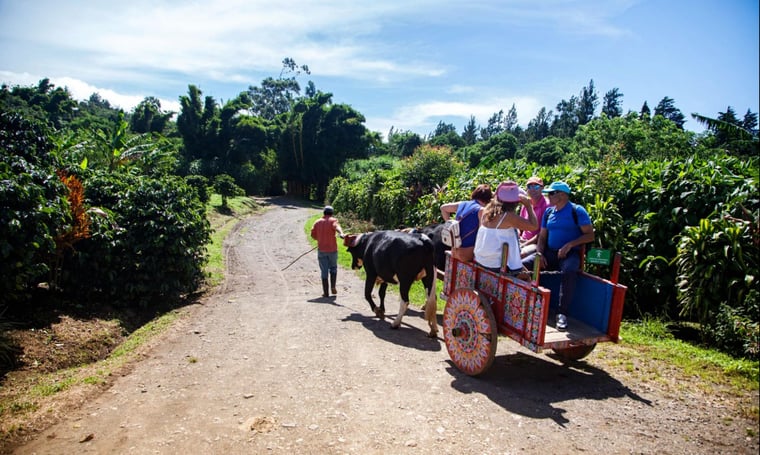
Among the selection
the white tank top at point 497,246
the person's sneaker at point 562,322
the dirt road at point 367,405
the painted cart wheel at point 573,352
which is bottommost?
the dirt road at point 367,405

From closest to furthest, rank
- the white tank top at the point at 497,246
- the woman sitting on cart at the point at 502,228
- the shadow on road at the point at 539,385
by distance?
the shadow on road at the point at 539,385 → the woman sitting on cart at the point at 502,228 → the white tank top at the point at 497,246

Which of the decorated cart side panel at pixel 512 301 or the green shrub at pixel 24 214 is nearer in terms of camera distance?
the decorated cart side panel at pixel 512 301

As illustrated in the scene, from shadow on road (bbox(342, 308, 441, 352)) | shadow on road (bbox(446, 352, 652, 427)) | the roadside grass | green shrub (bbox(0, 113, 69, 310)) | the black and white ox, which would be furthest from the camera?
the roadside grass

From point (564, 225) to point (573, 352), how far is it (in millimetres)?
1501

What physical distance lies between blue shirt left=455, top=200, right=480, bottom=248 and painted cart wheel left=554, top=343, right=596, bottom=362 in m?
1.66

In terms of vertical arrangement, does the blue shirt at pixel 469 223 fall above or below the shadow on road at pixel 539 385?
above

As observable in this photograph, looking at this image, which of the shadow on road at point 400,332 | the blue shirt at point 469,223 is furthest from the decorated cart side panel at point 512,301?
the shadow on road at point 400,332

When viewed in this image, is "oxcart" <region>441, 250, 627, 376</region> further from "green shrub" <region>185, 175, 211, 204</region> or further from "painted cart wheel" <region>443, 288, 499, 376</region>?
"green shrub" <region>185, 175, 211, 204</region>

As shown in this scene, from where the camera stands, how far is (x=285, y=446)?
3943 millimetres

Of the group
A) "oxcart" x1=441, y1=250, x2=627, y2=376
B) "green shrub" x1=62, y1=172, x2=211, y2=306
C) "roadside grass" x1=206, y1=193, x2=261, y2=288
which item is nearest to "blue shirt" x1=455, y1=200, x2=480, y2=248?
"oxcart" x1=441, y1=250, x2=627, y2=376

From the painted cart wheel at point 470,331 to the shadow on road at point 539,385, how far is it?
215mm

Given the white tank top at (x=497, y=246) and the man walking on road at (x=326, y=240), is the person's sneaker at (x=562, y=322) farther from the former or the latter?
the man walking on road at (x=326, y=240)

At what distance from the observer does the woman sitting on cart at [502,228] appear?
16.5 feet

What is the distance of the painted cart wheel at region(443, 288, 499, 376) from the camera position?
4.90m
